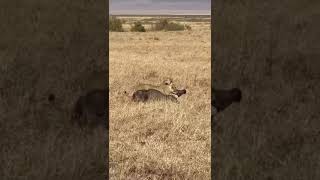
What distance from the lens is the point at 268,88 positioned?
7.81 meters

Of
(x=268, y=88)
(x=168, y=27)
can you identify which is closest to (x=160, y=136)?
(x=268, y=88)

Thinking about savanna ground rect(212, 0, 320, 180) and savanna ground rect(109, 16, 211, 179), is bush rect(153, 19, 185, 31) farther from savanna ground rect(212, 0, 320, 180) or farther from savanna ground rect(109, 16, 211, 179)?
savanna ground rect(109, 16, 211, 179)

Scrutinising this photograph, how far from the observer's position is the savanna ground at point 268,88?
17.3 ft

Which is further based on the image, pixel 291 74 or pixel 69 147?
pixel 291 74

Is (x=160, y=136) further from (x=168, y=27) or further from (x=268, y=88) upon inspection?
(x=168, y=27)

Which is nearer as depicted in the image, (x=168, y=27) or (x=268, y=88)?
(x=268, y=88)

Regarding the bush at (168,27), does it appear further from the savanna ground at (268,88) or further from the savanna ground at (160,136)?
the savanna ground at (160,136)

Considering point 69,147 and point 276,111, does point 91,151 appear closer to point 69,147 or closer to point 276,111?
point 69,147

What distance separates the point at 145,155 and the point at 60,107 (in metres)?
1.63

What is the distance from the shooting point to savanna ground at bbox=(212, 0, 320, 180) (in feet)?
17.3

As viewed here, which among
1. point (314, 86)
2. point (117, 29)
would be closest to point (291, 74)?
point (314, 86)

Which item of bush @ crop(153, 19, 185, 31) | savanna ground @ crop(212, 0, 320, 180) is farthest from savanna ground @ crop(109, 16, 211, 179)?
bush @ crop(153, 19, 185, 31)

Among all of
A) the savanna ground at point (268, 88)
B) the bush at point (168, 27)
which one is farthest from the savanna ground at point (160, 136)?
the bush at point (168, 27)

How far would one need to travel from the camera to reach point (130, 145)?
6043 millimetres
